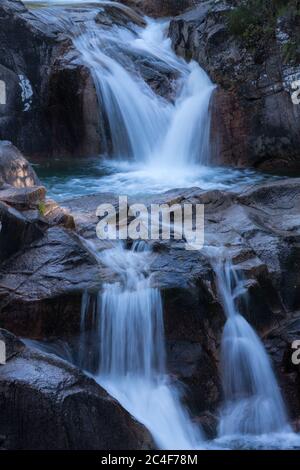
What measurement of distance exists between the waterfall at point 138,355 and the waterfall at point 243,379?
0.43 meters

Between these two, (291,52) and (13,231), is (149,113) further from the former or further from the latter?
(13,231)

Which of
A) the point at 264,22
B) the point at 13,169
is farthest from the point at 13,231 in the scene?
the point at 264,22

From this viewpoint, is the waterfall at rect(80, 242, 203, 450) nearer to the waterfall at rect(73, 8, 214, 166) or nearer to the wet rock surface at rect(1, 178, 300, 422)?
the wet rock surface at rect(1, 178, 300, 422)

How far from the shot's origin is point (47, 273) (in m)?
5.43

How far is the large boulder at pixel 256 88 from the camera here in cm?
1079

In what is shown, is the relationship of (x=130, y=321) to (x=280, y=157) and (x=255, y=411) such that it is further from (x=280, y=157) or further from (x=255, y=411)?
(x=280, y=157)

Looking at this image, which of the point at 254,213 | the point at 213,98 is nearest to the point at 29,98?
the point at 213,98

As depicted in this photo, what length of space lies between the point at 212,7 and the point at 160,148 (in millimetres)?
3261

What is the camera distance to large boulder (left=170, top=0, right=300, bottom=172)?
35.4 feet

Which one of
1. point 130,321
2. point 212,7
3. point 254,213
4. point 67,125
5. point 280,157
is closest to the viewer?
point 130,321

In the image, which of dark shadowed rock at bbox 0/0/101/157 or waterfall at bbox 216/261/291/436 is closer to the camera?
waterfall at bbox 216/261/291/436

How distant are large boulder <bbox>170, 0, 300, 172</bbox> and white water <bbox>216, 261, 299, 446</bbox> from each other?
537 centimetres

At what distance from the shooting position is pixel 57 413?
4.09 m

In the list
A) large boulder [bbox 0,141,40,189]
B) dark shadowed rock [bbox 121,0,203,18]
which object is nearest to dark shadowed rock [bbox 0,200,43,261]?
large boulder [bbox 0,141,40,189]
